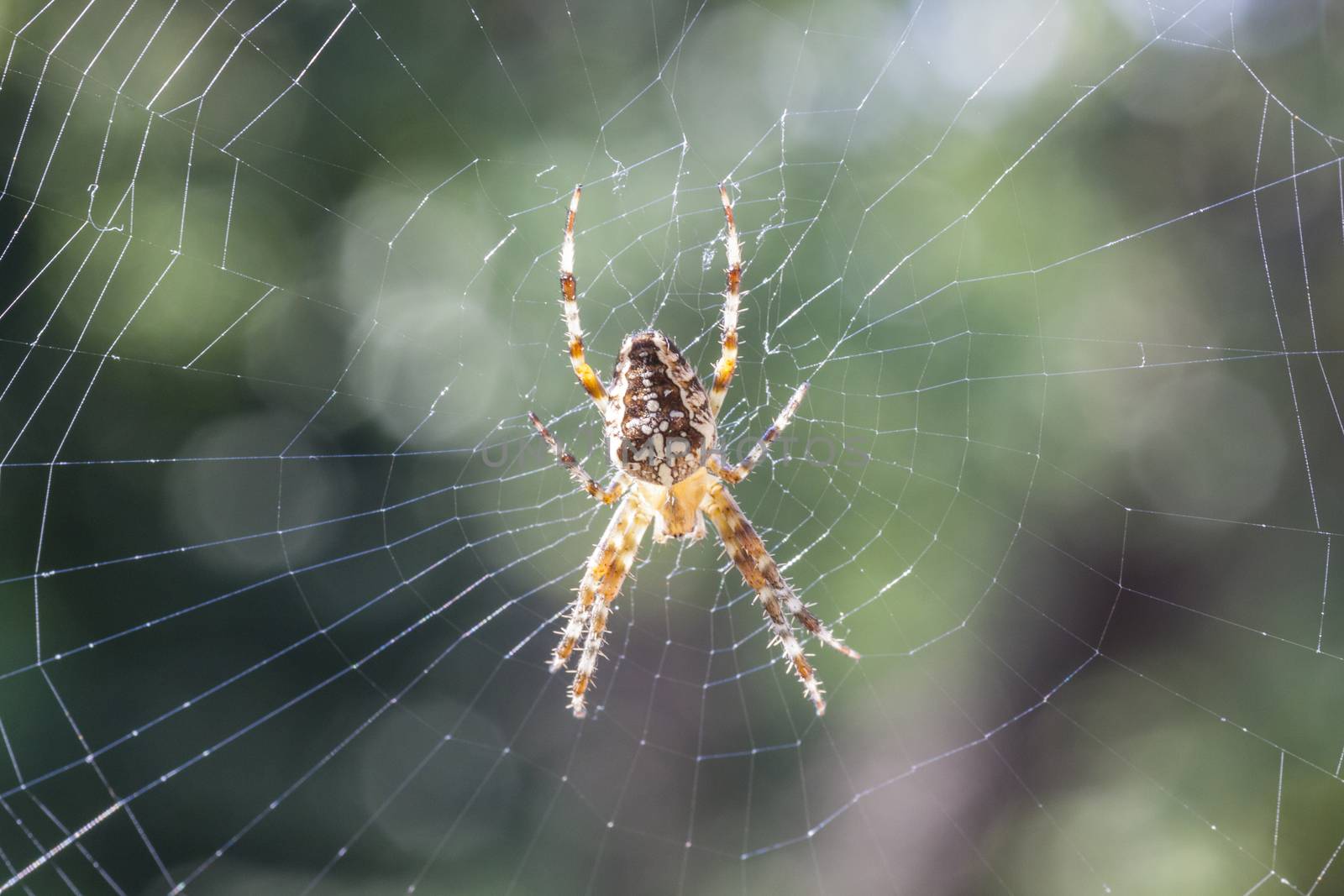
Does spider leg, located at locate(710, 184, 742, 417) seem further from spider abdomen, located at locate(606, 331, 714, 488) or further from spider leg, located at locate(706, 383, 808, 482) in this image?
spider leg, located at locate(706, 383, 808, 482)

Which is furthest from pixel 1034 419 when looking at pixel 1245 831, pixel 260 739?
pixel 260 739

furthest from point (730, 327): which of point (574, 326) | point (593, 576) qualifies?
point (593, 576)

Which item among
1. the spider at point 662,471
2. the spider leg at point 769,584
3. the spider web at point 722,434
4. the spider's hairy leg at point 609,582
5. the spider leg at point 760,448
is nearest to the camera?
the spider leg at point 760,448

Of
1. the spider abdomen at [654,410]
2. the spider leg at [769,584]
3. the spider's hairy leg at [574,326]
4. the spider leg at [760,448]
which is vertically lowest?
the spider leg at [769,584]

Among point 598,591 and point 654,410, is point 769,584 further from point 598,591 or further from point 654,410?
point 654,410

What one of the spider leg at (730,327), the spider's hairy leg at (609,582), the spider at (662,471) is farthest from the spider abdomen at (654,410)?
the spider's hairy leg at (609,582)

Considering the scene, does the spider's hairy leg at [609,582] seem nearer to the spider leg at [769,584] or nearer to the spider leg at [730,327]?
the spider leg at [769,584]

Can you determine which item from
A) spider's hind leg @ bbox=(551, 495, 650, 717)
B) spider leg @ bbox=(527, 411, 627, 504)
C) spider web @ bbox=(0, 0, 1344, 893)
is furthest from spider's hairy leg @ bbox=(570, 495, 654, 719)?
spider web @ bbox=(0, 0, 1344, 893)
